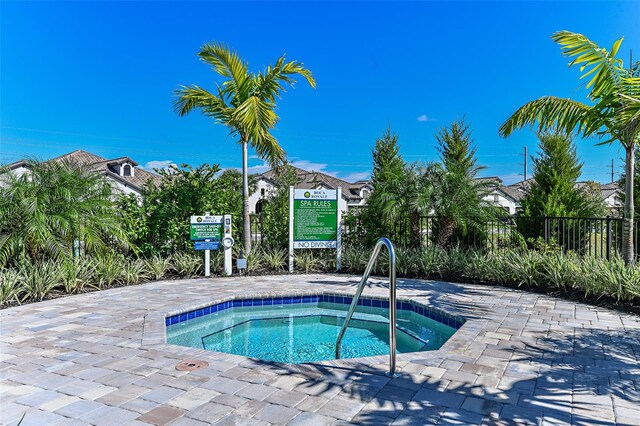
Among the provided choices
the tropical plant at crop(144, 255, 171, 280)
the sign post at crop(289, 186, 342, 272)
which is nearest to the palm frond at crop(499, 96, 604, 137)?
the sign post at crop(289, 186, 342, 272)

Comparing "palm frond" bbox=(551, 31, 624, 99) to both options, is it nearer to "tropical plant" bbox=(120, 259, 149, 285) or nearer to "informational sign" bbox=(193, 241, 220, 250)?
"informational sign" bbox=(193, 241, 220, 250)

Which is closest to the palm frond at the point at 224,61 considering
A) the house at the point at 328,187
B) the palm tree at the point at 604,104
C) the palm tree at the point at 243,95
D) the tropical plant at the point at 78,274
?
the palm tree at the point at 243,95

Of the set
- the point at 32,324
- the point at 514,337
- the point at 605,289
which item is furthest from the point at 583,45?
the point at 32,324

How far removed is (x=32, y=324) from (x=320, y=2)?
911 centimetres

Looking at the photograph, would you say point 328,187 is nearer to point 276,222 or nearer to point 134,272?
point 276,222

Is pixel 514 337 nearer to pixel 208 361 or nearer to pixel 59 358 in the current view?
pixel 208 361

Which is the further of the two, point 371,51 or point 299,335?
point 371,51

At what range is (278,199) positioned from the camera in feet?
34.1

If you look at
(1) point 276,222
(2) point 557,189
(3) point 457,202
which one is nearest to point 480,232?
(3) point 457,202

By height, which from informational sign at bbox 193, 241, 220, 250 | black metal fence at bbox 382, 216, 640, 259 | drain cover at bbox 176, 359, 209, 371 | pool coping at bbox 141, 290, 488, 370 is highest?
black metal fence at bbox 382, 216, 640, 259

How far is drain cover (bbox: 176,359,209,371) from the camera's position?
3.44 m

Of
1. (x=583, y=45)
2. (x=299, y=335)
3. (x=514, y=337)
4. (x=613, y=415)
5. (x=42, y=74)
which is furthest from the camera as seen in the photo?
(x=42, y=74)

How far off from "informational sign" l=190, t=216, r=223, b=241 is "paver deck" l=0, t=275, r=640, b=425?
3339 millimetres

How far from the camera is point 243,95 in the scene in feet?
29.3
